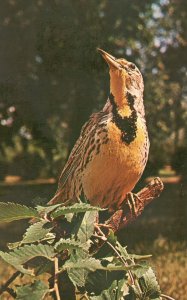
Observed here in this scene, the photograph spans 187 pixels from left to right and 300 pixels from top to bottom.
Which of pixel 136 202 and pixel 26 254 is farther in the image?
pixel 136 202

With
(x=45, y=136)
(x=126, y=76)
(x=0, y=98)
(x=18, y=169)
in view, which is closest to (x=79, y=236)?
(x=126, y=76)

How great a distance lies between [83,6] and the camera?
1.70 m

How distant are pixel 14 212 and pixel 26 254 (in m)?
0.04

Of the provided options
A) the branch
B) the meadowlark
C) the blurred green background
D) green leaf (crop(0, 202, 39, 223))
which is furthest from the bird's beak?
green leaf (crop(0, 202, 39, 223))

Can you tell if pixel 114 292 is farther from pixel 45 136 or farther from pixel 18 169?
pixel 18 169

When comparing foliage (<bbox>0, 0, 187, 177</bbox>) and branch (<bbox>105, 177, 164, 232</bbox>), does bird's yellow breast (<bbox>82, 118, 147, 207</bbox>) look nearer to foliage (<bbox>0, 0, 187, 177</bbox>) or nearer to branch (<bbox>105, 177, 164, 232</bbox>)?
branch (<bbox>105, 177, 164, 232</bbox>)

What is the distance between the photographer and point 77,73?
5.47ft

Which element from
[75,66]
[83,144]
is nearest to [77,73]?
[75,66]

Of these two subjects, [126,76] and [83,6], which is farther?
→ [83,6]

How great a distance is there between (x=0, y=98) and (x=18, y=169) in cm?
56

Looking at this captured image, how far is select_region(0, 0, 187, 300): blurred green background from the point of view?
5.09 feet

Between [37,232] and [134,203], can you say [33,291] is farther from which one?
[134,203]

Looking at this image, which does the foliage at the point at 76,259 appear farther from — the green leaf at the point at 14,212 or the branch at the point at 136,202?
the branch at the point at 136,202

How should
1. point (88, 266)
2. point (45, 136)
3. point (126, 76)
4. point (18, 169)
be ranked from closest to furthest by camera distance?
point (88, 266) < point (126, 76) < point (45, 136) < point (18, 169)
